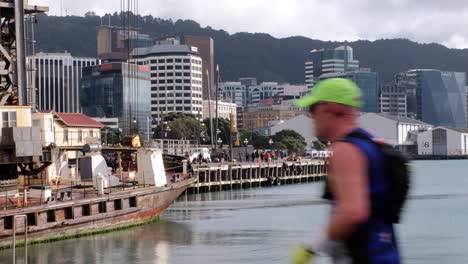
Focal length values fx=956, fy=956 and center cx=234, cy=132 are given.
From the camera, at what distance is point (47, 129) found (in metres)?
50.2

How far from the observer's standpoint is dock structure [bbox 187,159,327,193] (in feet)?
308

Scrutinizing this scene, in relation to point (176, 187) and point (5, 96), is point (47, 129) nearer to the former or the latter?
point (5, 96)

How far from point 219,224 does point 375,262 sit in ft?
147

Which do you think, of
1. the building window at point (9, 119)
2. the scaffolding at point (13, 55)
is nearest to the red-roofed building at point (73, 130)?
the scaffolding at point (13, 55)

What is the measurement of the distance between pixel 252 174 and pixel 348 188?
98.6 metres

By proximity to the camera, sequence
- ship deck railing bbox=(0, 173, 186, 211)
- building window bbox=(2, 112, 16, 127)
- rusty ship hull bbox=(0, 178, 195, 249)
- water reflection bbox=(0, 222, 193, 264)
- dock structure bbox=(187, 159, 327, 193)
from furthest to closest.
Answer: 1. dock structure bbox=(187, 159, 327, 193)
2. building window bbox=(2, 112, 16, 127)
3. ship deck railing bbox=(0, 173, 186, 211)
4. rusty ship hull bbox=(0, 178, 195, 249)
5. water reflection bbox=(0, 222, 193, 264)

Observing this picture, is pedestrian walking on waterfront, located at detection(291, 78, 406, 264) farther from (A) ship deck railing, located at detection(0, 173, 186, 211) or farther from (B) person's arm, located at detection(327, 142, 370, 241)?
(A) ship deck railing, located at detection(0, 173, 186, 211)

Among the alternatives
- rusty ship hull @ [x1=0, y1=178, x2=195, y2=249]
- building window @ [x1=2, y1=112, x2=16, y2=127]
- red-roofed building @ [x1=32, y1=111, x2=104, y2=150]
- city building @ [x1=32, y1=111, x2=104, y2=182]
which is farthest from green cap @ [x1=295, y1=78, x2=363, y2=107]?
red-roofed building @ [x1=32, y1=111, x2=104, y2=150]

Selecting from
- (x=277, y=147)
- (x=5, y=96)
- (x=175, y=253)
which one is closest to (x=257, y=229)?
(x=175, y=253)

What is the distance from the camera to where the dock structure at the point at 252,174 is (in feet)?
308

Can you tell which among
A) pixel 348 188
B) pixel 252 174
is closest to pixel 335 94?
pixel 348 188

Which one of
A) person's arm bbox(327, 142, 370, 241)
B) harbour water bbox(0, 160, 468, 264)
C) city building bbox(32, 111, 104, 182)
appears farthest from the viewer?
city building bbox(32, 111, 104, 182)

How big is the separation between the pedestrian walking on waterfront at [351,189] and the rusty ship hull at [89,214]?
2933 centimetres

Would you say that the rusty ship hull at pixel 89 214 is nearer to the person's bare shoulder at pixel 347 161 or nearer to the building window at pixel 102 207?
the building window at pixel 102 207
